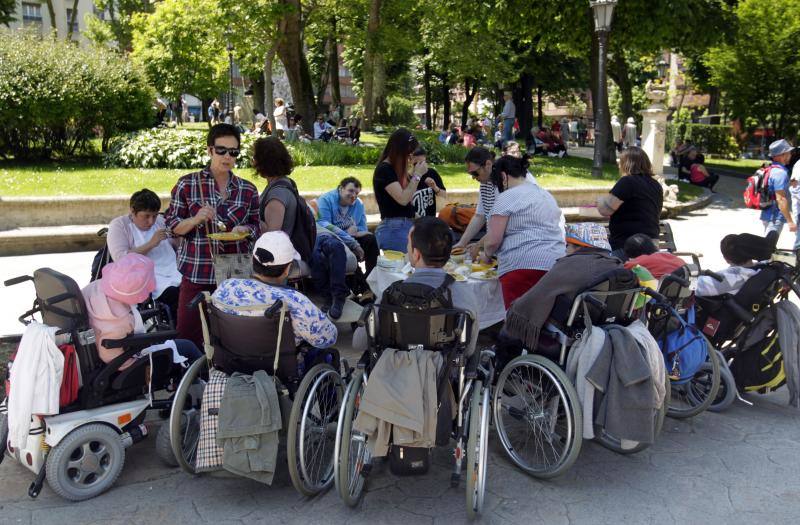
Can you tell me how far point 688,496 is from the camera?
396 centimetres

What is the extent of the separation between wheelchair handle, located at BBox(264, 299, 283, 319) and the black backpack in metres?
1.76

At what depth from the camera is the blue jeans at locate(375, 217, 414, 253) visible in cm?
635

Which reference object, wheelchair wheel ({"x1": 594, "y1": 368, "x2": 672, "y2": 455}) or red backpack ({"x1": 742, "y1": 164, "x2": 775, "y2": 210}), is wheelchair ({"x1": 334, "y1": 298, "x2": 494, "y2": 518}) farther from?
red backpack ({"x1": 742, "y1": 164, "x2": 775, "y2": 210})

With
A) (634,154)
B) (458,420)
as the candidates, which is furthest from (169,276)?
(634,154)

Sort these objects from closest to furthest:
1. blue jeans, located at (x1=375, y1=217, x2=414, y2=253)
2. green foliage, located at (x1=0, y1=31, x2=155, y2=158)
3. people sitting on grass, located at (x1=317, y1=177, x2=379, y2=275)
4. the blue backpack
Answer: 1. the blue backpack
2. blue jeans, located at (x1=375, y1=217, x2=414, y2=253)
3. people sitting on grass, located at (x1=317, y1=177, x2=379, y2=275)
4. green foliage, located at (x1=0, y1=31, x2=155, y2=158)

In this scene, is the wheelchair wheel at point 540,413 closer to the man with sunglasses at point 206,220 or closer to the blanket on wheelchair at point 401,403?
the blanket on wheelchair at point 401,403

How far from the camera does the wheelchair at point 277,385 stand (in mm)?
3744

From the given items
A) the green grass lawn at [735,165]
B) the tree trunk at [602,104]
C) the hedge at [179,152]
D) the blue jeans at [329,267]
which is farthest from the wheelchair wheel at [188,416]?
the green grass lawn at [735,165]

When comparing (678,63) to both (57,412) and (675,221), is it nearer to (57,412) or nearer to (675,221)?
(675,221)

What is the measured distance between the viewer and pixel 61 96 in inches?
563

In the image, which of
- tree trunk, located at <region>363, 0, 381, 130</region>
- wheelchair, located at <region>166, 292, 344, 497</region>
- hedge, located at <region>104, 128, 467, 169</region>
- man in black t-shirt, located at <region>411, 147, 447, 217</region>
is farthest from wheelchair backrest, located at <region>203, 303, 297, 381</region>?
tree trunk, located at <region>363, 0, 381, 130</region>

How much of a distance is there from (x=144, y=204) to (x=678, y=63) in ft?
208

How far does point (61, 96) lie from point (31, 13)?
55438 millimetres

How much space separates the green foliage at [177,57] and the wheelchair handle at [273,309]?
26435mm
